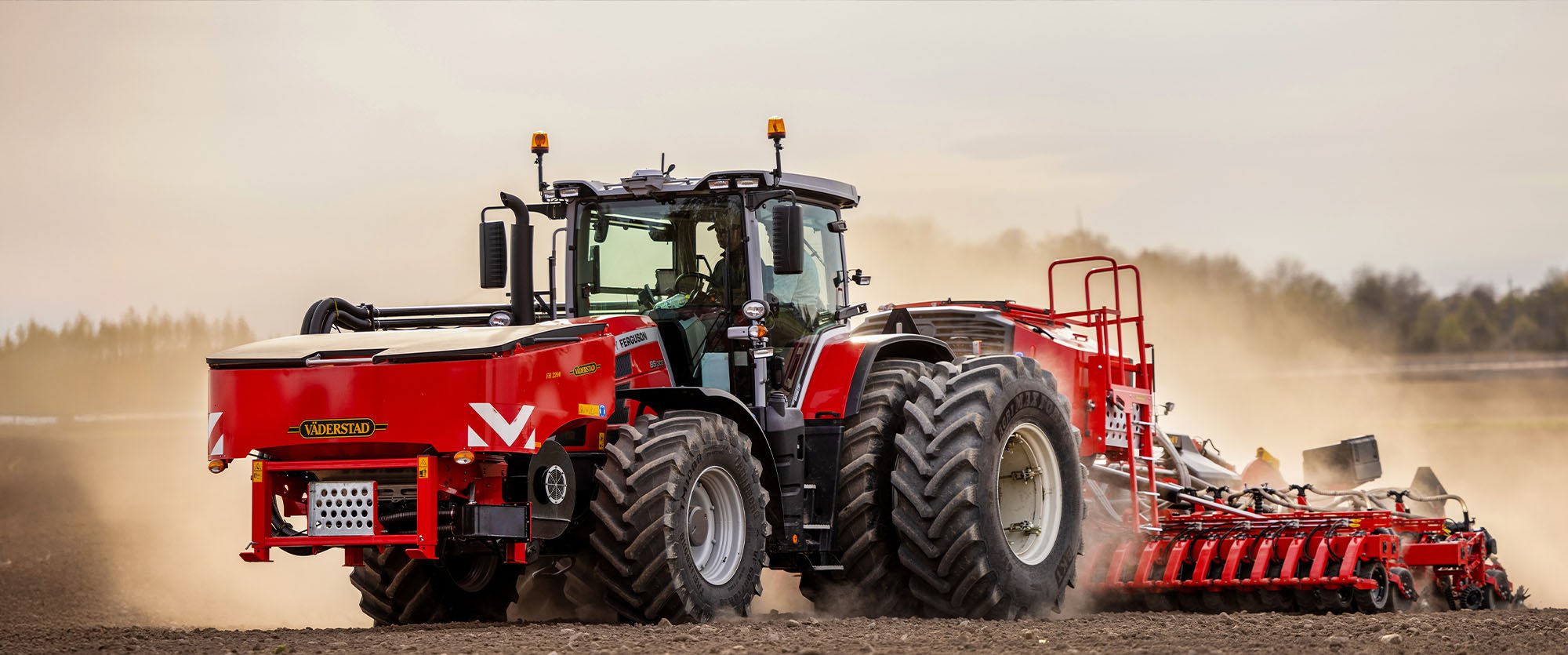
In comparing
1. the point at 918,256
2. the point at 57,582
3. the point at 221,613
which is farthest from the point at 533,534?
the point at 918,256

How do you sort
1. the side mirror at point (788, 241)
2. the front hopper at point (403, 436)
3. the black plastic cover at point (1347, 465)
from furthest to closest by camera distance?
the black plastic cover at point (1347, 465) < the side mirror at point (788, 241) < the front hopper at point (403, 436)

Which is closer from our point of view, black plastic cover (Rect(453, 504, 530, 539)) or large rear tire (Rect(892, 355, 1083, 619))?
black plastic cover (Rect(453, 504, 530, 539))

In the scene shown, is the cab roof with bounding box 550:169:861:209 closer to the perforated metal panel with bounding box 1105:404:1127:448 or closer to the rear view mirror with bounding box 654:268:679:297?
the rear view mirror with bounding box 654:268:679:297

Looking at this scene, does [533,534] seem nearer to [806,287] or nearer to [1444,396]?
[806,287]

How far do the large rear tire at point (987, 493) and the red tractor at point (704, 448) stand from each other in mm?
19

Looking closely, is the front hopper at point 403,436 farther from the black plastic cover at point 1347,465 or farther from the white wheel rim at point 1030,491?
the black plastic cover at point 1347,465

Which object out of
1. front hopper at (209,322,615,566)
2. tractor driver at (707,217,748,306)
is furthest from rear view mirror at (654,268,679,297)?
front hopper at (209,322,615,566)

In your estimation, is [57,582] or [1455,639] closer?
[1455,639]

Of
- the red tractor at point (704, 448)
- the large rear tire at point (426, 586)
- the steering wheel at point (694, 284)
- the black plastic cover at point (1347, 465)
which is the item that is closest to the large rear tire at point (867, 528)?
the red tractor at point (704, 448)

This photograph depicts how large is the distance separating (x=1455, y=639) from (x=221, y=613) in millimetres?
10375

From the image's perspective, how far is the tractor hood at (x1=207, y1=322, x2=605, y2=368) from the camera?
8383mm

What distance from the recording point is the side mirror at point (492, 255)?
9797 millimetres

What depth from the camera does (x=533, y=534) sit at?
8469 millimetres

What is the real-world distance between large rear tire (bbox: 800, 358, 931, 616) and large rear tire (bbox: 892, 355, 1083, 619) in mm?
177
